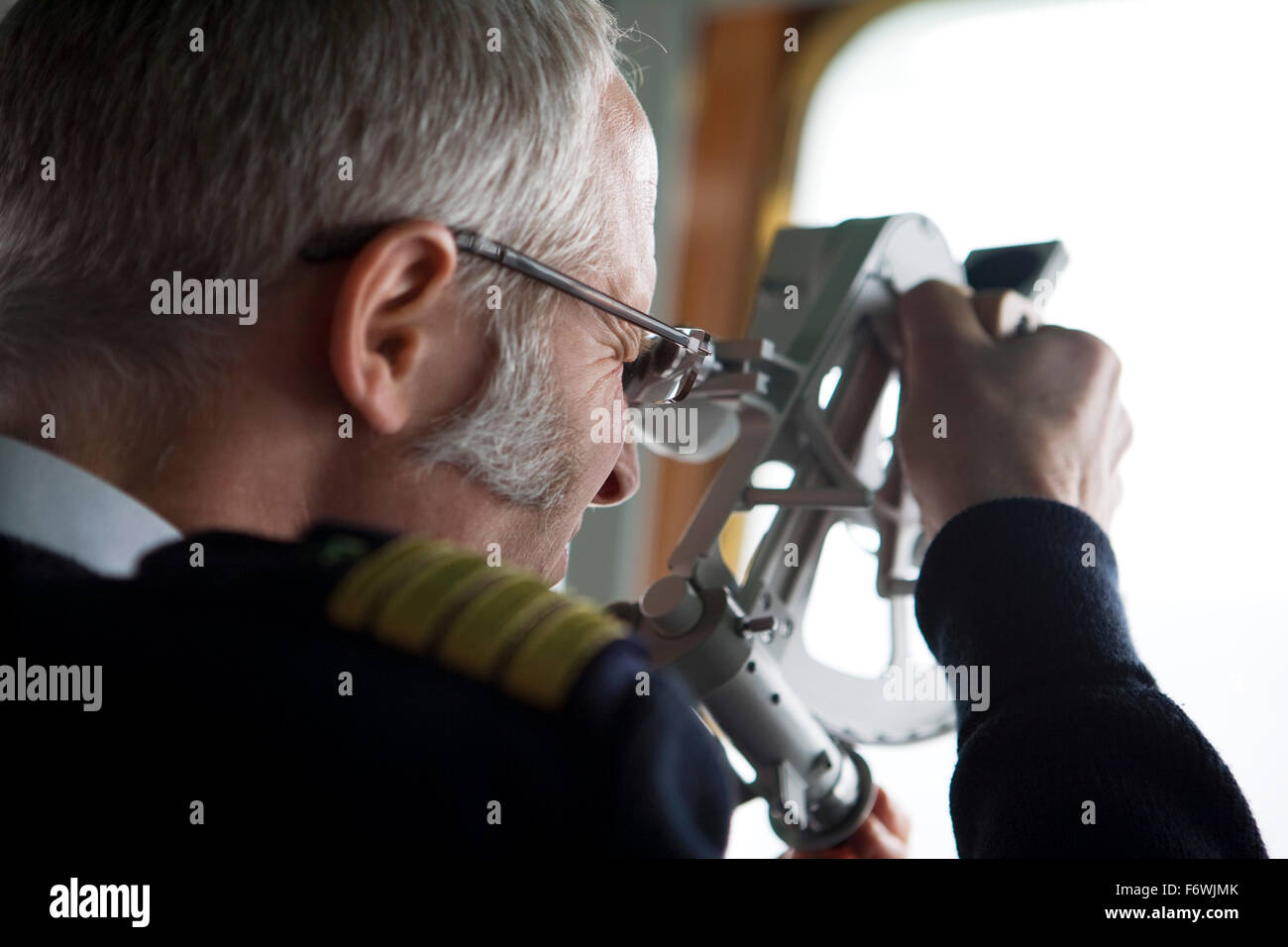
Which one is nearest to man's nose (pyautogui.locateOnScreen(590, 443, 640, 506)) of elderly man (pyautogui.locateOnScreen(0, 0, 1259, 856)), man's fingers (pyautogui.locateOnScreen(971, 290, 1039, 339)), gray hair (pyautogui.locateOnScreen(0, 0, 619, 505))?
elderly man (pyautogui.locateOnScreen(0, 0, 1259, 856))

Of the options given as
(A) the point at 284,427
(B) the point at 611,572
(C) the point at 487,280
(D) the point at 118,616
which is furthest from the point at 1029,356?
(B) the point at 611,572

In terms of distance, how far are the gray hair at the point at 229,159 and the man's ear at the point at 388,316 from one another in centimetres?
3

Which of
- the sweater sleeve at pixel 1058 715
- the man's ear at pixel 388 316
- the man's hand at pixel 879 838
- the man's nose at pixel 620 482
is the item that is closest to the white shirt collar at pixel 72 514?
the man's ear at pixel 388 316

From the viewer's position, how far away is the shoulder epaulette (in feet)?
1.23

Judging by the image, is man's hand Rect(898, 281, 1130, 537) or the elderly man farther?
man's hand Rect(898, 281, 1130, 537)

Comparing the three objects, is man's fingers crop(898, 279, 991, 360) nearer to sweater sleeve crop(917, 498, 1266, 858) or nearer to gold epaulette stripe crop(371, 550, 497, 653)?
sweater sleeve crop(917, 498, 1266, 858)

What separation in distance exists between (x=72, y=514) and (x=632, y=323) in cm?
32

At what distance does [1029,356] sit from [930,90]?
1.14 metres

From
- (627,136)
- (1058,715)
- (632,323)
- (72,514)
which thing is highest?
(627,136)

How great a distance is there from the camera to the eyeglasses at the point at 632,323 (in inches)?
21.5

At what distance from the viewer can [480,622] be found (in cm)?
39

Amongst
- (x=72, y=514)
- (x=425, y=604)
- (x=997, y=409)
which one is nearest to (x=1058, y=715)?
(x=997, y=409)

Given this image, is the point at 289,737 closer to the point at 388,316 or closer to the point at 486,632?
the point at 486,632

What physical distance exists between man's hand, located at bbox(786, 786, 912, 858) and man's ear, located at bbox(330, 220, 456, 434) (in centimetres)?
47
